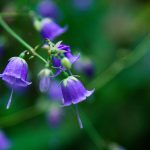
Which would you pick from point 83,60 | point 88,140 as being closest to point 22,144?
point 88,140

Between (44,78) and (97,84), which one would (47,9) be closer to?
(97,84)

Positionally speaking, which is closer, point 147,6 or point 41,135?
point 41,135

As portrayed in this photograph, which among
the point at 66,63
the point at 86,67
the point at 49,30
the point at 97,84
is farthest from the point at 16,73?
the point at 97,84

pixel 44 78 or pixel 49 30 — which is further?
pixel 49 30

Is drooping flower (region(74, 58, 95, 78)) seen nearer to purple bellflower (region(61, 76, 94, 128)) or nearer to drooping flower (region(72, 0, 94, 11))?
purple bellflower (region(61, 76, 94, 128))

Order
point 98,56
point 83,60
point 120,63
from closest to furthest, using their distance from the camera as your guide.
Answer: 1. point 83,60
2. point 120,63
3. point 98,56

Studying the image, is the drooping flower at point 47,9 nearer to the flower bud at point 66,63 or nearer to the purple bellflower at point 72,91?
the purple bellflower at point 72,91

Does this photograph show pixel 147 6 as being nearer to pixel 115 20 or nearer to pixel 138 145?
pixel 115 20
